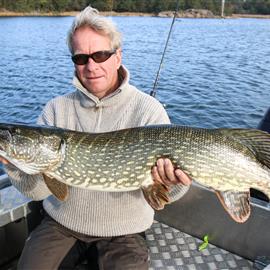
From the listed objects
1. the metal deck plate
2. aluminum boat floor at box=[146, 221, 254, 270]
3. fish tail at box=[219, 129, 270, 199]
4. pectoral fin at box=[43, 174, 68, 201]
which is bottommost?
aluminum boat floor at box=[146, 221, 254, 270]

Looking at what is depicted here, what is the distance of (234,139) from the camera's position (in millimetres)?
1673

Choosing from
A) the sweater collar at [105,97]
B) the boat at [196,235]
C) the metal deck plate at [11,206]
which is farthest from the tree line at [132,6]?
the metal deck plate at [11,206]

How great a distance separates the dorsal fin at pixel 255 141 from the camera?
167cm

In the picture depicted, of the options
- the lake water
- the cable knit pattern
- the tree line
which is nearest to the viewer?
the cable knit pattern

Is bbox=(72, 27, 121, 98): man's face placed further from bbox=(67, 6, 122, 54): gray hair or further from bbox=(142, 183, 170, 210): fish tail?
bbox=(142, 183, 170, 210): fish tail

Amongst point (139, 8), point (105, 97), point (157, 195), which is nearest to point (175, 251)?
point (157, 195)

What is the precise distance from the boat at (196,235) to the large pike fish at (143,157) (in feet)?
1.25

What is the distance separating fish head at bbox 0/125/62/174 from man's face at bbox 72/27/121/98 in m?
0.35

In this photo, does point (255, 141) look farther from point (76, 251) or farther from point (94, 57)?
point (76, 251)

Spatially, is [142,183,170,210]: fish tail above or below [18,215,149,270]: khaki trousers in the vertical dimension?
above

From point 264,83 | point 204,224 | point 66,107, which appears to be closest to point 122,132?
point 66,107

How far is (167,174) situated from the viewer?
1.67 m

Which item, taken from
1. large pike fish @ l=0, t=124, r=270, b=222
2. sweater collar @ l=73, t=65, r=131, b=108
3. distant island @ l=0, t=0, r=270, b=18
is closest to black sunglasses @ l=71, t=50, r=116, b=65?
sweater collar @ l=73, t=65, r=131, b=108

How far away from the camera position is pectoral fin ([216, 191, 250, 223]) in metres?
1.72
